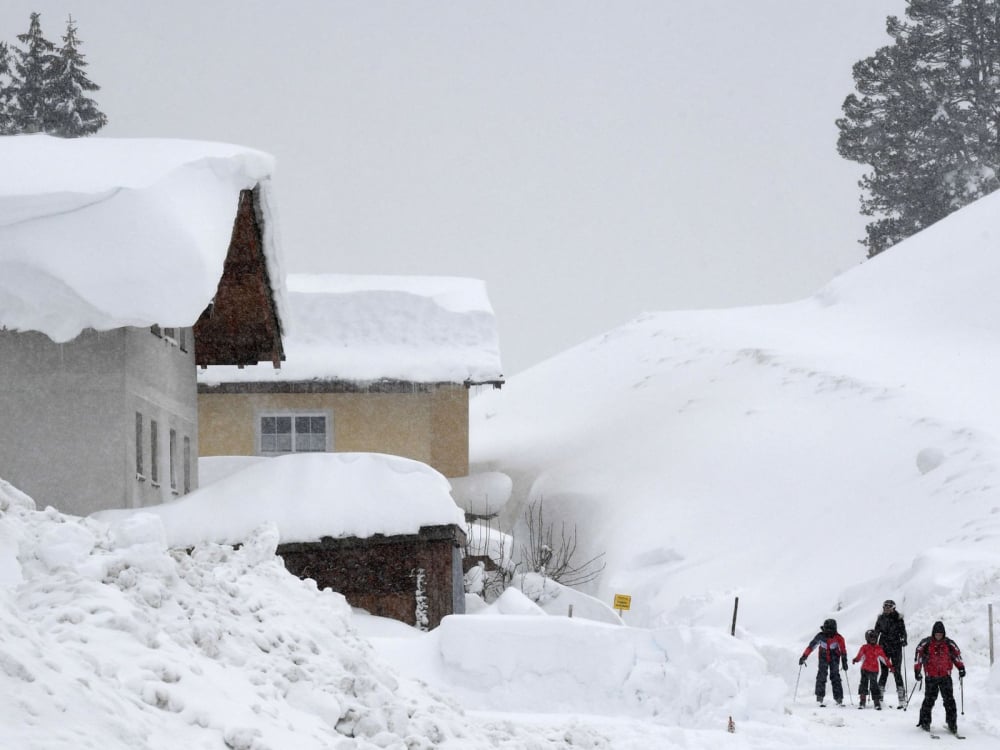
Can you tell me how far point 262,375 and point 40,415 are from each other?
1179cm

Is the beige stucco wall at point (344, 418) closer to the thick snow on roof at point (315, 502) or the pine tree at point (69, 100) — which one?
the thick snow on roof at point (315, 502)

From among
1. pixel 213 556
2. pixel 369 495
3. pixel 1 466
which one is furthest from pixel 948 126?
pixel 213 556

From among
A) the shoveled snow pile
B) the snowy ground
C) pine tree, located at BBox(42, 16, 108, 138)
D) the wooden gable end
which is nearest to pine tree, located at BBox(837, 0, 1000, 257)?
the snowy ground

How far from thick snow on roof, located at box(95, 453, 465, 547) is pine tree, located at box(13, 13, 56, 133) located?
33502 mm

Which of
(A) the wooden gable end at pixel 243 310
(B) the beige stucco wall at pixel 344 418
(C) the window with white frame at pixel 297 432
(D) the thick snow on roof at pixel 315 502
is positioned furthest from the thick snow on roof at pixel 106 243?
(C) the window with white frame at pixel 297 432

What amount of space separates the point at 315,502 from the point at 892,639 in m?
7.72

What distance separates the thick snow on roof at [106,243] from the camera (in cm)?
1742

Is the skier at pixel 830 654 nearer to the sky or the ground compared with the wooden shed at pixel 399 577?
nearer to the ground

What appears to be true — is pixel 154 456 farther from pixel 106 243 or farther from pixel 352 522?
pixel 106 243

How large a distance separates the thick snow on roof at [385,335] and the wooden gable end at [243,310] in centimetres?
573

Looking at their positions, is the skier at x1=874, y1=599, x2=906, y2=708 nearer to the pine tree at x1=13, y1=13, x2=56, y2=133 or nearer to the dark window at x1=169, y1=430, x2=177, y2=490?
the dark window at x1=169, y1=430, x2=177, y2=490

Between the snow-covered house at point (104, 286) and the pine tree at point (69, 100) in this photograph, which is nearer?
the snow-covered house at point (104, 286)

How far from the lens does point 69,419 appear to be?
1889 cm

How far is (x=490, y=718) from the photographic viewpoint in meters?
12.3
